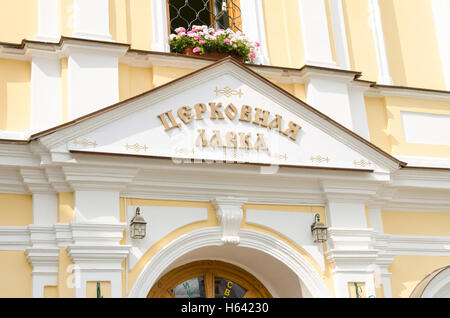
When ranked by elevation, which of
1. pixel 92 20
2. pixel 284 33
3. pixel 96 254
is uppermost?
pixel 284 33

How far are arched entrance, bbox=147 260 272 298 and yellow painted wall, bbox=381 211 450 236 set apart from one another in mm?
1659

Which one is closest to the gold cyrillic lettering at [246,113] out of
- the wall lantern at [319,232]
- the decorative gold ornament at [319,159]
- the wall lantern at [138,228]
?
the decorative gold ornament at [319,159]

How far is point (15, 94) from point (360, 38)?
4474 millimetres

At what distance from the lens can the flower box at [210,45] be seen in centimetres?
823

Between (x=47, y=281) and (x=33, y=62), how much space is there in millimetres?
2304

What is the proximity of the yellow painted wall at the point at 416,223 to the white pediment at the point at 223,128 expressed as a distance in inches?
33.9

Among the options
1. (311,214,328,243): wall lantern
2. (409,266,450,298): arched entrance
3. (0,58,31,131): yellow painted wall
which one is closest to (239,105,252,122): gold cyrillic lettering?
(311,214,328,243): wall lantern

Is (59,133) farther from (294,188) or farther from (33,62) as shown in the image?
(294,188)

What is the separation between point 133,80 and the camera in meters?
7.87

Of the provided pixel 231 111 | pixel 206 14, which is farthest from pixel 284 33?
pixel 231 111

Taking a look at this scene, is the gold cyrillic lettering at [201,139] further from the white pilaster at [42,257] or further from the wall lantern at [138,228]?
the white pilaster at [42,257]

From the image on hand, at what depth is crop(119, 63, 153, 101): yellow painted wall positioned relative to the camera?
25.5 feet

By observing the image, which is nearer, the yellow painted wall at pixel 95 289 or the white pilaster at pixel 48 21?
the yellow painted wall at pixel 95 289

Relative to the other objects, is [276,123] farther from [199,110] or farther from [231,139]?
[199,110]
